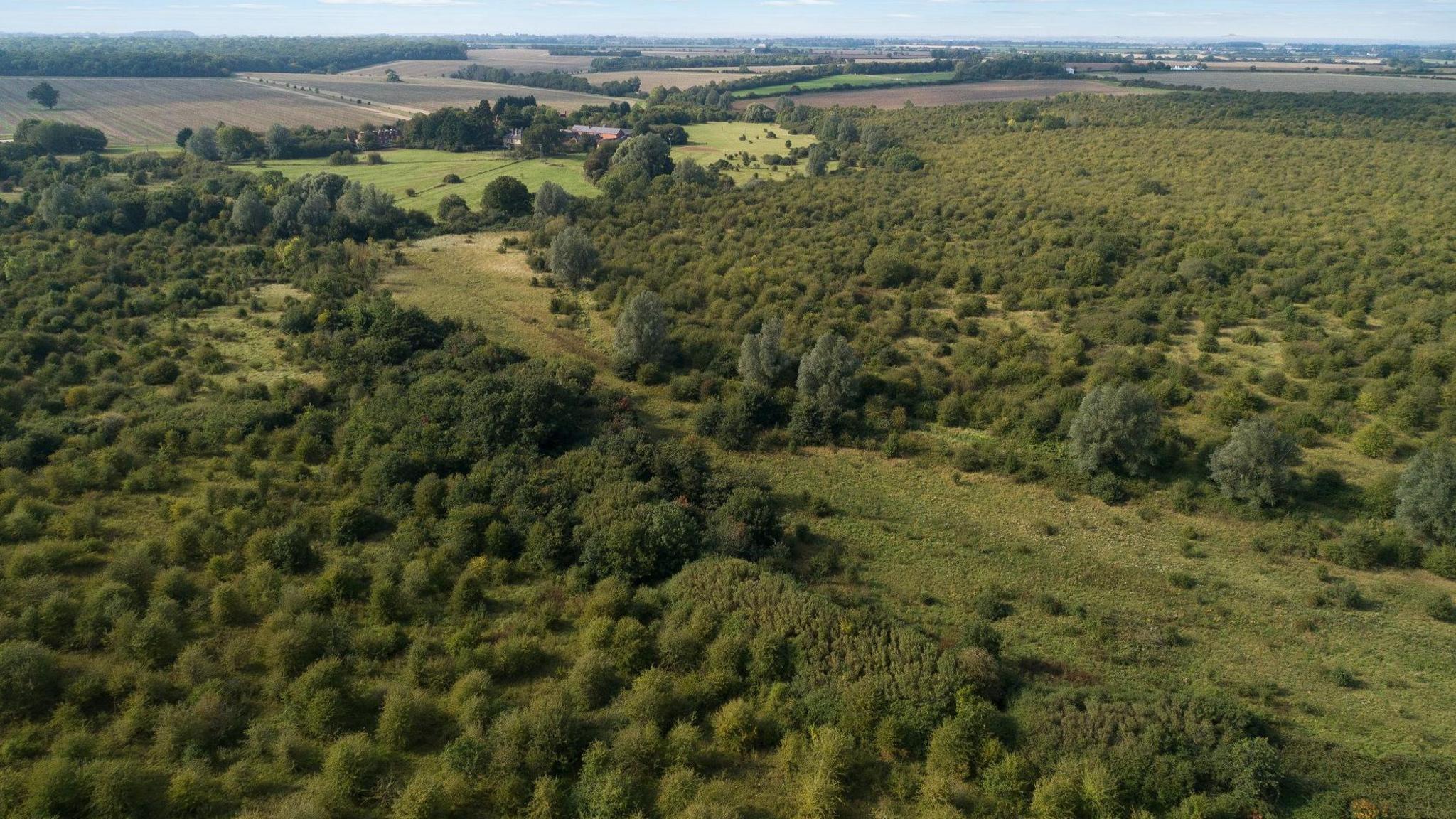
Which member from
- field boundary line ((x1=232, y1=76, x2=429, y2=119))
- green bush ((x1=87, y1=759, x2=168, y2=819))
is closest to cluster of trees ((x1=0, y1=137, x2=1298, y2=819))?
green bush ((x1=87, y1=759, x2=168, y2=819))

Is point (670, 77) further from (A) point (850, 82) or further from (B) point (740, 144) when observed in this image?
(B) point (740, 144)

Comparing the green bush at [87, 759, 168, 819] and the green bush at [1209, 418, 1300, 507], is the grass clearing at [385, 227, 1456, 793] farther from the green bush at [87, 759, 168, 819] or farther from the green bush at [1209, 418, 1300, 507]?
the green bush at [87, 759, 168, 819]

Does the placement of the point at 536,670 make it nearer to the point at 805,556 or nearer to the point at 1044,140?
the point at 805,556

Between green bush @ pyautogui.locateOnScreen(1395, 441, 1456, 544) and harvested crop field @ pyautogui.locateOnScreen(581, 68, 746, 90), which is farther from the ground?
harvested crop field @ pyautogui.locateOnScreen(581, 68, 746, 90)

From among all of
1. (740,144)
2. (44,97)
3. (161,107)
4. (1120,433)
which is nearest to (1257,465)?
(1120,433)

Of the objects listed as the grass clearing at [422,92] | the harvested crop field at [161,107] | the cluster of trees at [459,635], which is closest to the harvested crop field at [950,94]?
the grass clearing at [422,92]
